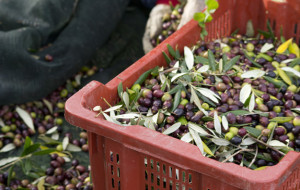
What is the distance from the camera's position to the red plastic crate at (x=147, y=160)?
4.96 ft

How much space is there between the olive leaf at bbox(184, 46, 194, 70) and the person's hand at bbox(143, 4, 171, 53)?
0.76 meters

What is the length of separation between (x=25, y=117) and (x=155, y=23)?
99 centimetres

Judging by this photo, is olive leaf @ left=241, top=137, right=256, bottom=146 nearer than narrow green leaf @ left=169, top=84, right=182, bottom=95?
Yes

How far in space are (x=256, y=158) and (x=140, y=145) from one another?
47 cm

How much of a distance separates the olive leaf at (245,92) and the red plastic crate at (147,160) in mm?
410

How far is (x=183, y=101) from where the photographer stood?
2049mm

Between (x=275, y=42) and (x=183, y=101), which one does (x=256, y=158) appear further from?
(x=275, y=42)

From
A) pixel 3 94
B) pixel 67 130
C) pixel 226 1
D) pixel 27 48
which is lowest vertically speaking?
pixel 67 130

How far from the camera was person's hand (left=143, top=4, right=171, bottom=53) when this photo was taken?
3080mm

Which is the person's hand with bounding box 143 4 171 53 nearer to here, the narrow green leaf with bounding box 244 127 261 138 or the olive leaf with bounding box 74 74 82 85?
the olive leaf with bounding box 74 74 82 85

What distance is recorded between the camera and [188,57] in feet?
7.60

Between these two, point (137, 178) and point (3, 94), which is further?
point (3, 94)

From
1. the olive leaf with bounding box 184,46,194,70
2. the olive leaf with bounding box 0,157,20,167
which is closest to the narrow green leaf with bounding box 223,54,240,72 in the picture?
the olive leaf with bounding box 184,46,194,70

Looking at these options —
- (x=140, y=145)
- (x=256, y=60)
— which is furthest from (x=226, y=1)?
(x=140, y=145)
